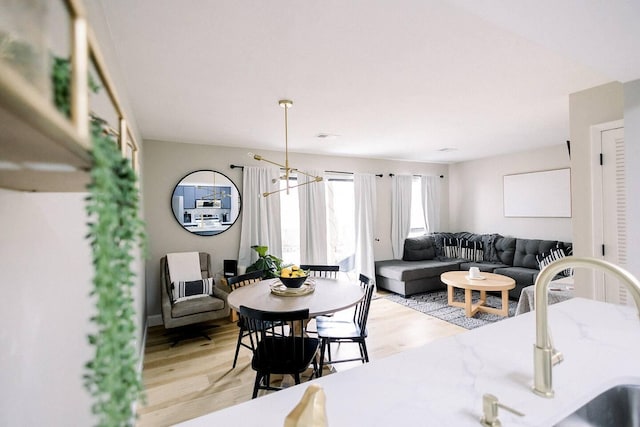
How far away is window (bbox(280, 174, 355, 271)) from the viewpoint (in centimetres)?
505

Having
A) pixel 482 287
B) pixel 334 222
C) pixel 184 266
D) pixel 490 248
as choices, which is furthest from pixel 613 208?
pixel 184 266

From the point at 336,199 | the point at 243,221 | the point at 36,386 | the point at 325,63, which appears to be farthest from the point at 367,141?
the point at 36,386

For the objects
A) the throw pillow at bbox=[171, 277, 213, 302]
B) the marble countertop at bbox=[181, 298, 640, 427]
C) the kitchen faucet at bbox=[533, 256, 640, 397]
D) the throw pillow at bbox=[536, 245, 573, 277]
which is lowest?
the throw pillow at bbox=[171, 277, 213, 302]

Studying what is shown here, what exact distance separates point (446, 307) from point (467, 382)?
Result: 392 cm

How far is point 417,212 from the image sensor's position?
654 centimetres

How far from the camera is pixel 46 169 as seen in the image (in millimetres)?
404

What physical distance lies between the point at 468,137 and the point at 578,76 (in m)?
2.00

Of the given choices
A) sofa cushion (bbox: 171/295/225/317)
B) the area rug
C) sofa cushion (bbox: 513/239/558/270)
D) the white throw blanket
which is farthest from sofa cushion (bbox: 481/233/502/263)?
the white throw blanket

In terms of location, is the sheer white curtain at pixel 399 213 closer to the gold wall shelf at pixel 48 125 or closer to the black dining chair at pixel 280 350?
the black dining chair at pixel 280 350

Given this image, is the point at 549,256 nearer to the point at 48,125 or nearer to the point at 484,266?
the point at 484,266

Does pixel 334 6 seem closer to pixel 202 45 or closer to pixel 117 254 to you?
pixel 202 45

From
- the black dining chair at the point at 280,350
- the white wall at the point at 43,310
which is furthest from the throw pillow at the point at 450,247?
the white wall at the point at 43,310

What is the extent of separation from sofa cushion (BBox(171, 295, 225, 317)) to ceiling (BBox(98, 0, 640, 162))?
2.04 m

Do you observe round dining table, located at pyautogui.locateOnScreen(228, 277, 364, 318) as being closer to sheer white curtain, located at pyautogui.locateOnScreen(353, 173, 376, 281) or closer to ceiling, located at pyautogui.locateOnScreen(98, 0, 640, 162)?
ceiling, located at pyautogui.locateOnScreen(98, 0, 640, 162)
